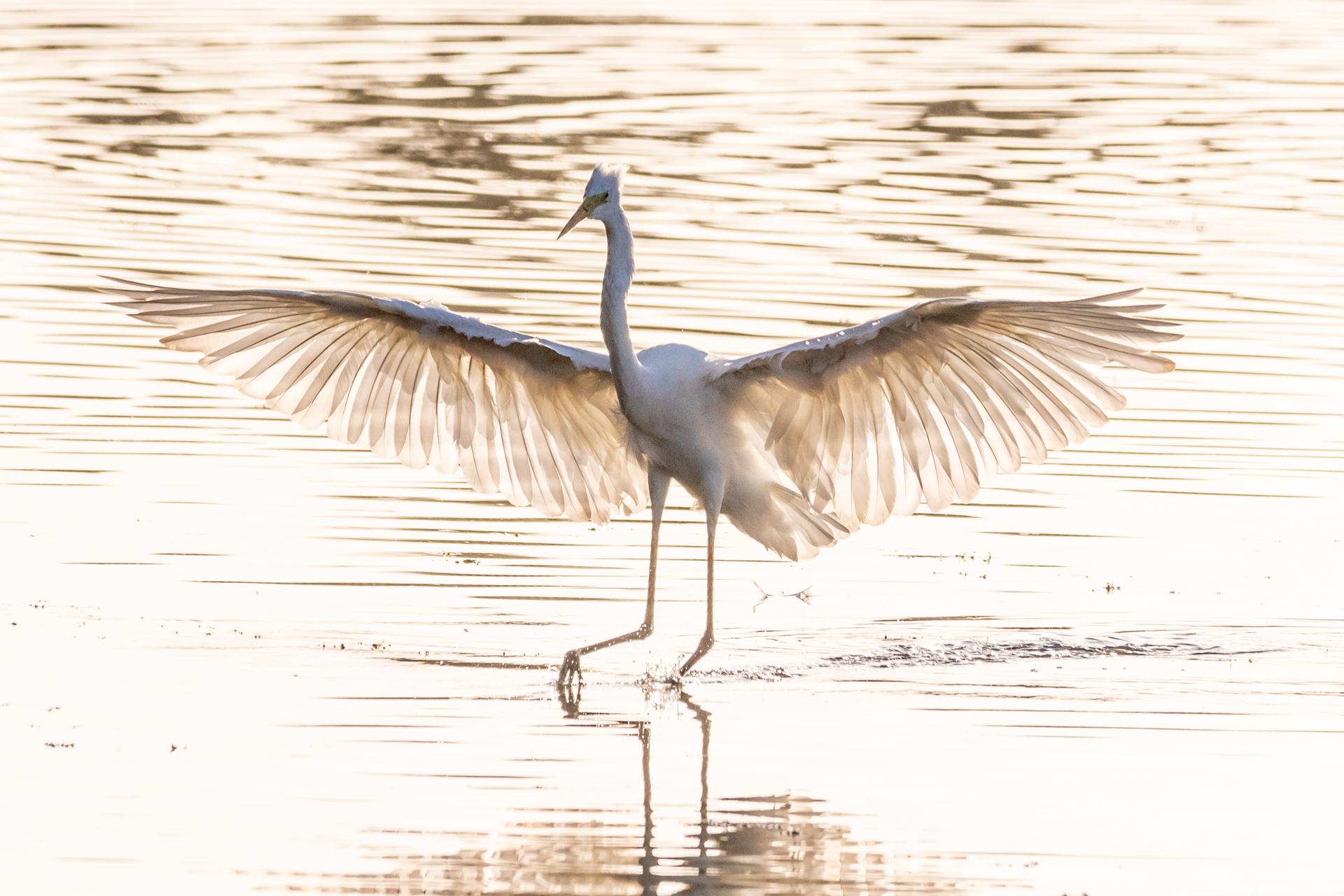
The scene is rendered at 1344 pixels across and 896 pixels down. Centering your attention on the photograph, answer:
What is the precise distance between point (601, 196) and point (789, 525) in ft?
5.81

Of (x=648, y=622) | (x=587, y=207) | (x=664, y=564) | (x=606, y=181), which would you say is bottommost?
(x=648, y=622)

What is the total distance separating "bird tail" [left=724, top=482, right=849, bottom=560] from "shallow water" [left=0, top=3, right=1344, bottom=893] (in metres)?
0.37

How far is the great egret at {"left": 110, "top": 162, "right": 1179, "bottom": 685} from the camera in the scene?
9742 millimetres

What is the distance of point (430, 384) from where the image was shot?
441 inches

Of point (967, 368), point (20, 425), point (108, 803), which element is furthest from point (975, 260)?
point (108, 803)

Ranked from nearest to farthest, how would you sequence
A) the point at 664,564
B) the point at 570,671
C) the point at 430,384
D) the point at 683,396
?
the point at 570,671 → the point at 683,396 → the point at 430,384 → the point at 664,564

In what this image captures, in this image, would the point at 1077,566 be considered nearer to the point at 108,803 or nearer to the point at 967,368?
the point at 967,368

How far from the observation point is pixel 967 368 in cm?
995

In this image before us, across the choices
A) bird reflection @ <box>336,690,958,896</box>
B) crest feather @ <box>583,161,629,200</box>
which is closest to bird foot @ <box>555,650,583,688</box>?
bird reflection @ <box>336,690,958,896</box>

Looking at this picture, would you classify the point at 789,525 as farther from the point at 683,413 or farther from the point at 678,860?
the point at 678,860

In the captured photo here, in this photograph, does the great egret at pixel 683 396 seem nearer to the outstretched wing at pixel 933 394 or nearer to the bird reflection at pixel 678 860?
the outstretched wing at pixel 933 394

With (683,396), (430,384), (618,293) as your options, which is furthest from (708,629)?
(430,384)

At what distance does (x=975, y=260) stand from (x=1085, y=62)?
13.7m

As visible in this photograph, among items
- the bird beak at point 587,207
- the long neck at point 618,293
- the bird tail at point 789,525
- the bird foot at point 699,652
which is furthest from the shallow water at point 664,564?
the bird beak at point 587,207
